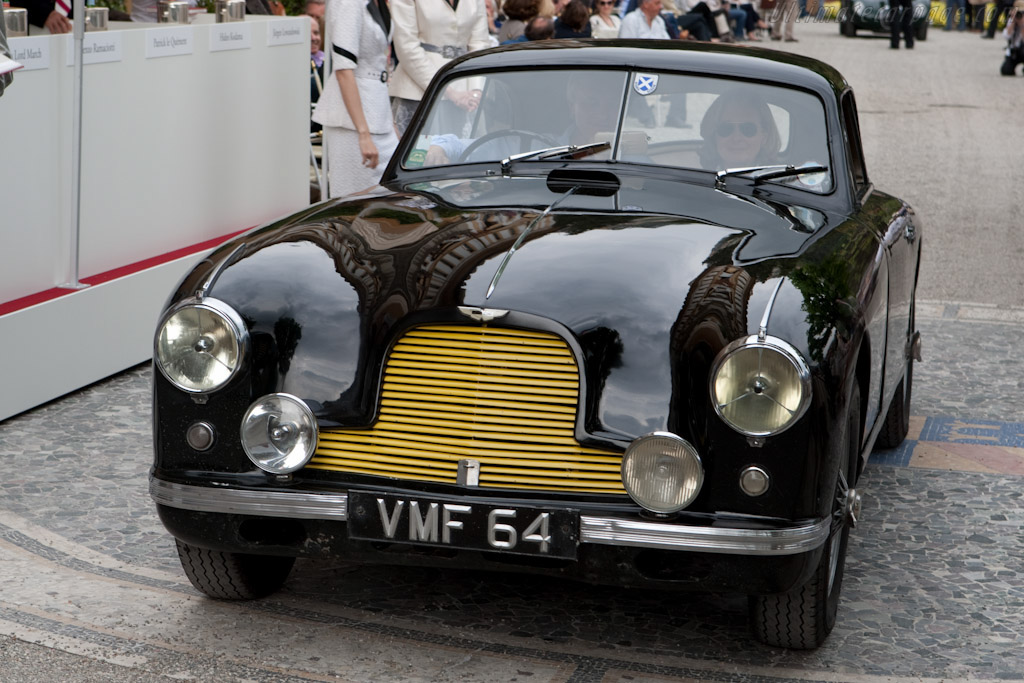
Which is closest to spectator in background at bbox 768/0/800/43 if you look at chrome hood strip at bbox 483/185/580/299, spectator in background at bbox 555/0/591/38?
spectator in background at bbox 555/0/591/38

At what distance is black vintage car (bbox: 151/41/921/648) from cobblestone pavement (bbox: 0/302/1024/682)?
18cm

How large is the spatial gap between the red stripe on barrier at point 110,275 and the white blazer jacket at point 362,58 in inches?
40.8

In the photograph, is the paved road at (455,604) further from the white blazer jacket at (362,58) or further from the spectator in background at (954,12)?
the spectator in background at (954,12)

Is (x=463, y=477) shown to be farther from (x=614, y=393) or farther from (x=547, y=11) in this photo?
(x=547, y=11)

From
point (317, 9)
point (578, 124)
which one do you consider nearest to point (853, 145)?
point (578, 124)

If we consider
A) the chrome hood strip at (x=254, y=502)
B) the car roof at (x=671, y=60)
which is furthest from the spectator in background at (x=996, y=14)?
the chrome hood strip at (x=254, y=502)

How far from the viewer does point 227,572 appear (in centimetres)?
391

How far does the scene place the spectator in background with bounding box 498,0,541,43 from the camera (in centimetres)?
1103

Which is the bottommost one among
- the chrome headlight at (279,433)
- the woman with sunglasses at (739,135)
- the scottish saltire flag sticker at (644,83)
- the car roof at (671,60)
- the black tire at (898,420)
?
the black tire at (898,420)

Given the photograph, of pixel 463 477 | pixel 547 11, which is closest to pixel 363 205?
pixel 463 477

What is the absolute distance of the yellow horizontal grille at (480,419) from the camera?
3.38 m

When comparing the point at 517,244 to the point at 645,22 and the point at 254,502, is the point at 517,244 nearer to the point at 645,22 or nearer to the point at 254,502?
the point at 254,502

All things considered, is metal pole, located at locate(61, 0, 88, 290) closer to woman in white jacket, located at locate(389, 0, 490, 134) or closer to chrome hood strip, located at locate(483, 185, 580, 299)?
woman in white jacket, located at locate(389, 0, 490, 134)

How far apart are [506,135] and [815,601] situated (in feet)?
6.95
